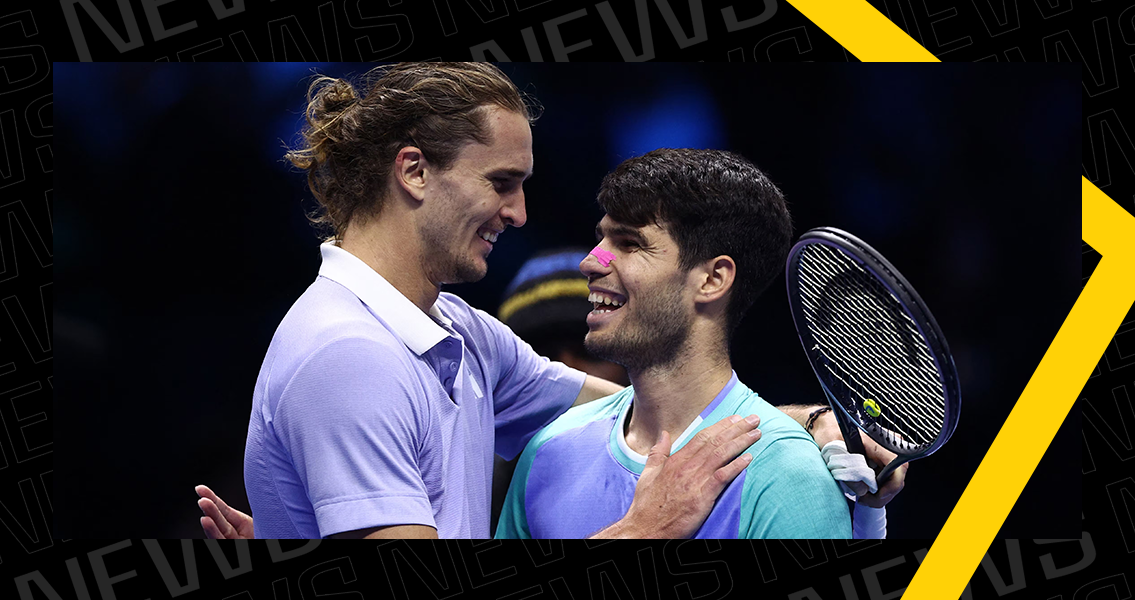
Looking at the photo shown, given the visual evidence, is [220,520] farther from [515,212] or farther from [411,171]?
[515,212]

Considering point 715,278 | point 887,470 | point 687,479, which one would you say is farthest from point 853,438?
point 715,278

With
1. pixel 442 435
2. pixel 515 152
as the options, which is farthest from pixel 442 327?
pixel 515 152

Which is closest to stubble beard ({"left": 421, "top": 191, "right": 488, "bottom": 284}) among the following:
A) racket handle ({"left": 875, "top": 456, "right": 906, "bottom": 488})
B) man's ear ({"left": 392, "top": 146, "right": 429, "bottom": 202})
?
man's ear ({"left": 392, "top": 146, "right": 429, "bottom": 202})

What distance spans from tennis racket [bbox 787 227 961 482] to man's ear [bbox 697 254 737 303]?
25 centimetres

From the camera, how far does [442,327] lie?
172 inches

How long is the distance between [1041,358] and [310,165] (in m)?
2.98

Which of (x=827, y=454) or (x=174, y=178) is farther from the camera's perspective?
(x=174, y=178)

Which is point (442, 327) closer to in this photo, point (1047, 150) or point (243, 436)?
point (243, 436)

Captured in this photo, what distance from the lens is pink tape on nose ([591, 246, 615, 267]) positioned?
4410mm

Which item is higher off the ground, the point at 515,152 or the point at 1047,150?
the point at 515,152

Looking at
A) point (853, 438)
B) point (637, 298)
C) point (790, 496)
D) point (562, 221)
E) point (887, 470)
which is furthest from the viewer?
point (562, 221)

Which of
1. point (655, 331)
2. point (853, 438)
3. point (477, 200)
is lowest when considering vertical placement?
point (853, 438)

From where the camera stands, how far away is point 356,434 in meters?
4.00

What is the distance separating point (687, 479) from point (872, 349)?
83 cm
